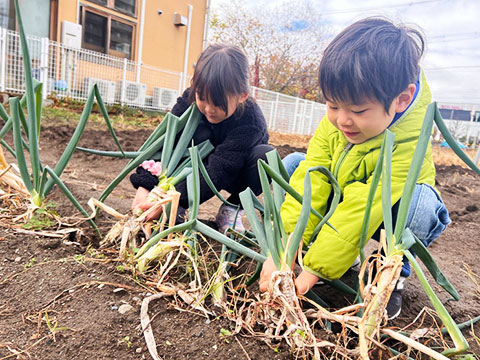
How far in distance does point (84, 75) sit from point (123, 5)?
2214 millimetres

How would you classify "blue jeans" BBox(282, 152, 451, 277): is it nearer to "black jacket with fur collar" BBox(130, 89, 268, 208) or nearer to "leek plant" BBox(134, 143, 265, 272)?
"leek plant" BBox(134, 143, 265, 272)

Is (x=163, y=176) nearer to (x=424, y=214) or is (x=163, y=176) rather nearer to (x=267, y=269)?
(x=267, y=269)

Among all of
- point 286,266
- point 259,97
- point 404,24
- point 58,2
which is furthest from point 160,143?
point 259,97

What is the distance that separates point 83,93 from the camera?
6.80 meters

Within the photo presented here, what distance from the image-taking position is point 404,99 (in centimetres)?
92

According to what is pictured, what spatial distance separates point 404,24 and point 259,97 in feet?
32.4

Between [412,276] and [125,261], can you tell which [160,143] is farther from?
[412,276]

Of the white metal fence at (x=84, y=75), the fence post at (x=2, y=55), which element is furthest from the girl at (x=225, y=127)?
the fence post at (x=2, y=55)

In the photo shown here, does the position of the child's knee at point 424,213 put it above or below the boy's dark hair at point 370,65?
below

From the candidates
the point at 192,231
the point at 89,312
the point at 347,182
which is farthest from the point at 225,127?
the point at 89,312

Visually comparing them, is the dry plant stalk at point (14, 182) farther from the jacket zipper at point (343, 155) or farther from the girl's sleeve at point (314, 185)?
the jacket zipper at point (343, 155)

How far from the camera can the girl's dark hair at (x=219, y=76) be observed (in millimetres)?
1319

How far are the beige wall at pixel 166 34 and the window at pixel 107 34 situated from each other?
0.44 ft

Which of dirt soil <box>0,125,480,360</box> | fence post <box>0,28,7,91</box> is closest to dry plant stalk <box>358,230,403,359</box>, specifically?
dirt soil <box>0,125,480,360</box>
